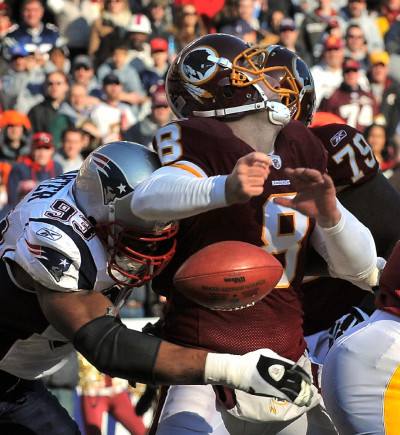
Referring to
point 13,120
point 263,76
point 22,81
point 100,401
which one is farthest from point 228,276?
point 22,81

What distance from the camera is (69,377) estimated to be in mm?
5809

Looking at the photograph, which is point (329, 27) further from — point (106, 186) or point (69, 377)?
point (106, 186)

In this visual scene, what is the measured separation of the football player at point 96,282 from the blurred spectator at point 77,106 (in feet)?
19.2

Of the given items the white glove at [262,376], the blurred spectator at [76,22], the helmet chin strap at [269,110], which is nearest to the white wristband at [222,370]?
the white glove at [262,376]

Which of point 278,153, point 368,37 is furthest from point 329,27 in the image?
point 278,153

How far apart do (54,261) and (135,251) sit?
250 millimetres

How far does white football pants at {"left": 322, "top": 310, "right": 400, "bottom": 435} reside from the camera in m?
3.27

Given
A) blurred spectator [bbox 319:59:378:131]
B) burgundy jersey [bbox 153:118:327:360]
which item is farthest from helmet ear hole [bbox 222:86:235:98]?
blurred spectator [bbox 319:59:378:131]

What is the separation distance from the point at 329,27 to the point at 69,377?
6876mm

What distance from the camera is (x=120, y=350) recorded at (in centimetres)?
314

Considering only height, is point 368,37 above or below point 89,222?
below

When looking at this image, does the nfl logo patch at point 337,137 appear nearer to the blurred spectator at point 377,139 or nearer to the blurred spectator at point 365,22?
the blurred spectator at point 377,139

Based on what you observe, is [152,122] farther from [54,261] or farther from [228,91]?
[54,261]

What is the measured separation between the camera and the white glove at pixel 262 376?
2.96 meters
